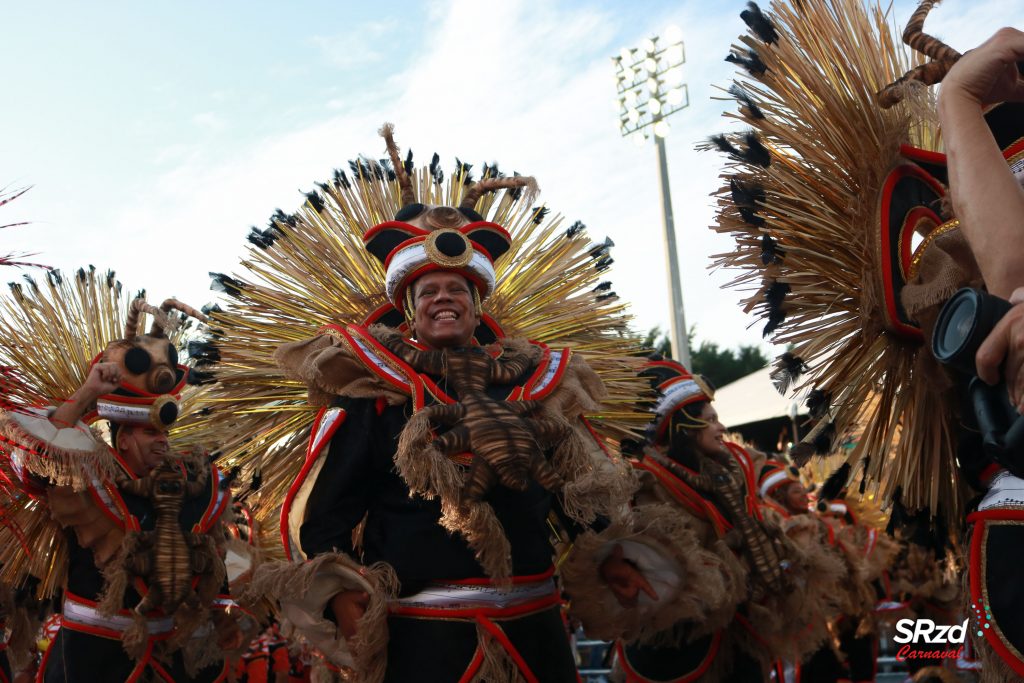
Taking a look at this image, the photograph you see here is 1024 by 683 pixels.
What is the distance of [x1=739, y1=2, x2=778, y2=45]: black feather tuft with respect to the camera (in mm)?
2256

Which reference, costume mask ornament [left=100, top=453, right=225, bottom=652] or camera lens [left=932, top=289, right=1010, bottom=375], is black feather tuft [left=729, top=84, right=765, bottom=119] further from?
costume mask ornament [left=100, top=453, right=225, bottom=652]

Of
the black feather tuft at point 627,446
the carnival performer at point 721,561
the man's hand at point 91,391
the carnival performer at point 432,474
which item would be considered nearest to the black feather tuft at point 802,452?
the carnival performer at point 432,474

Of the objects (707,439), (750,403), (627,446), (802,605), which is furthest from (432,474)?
(750,403)

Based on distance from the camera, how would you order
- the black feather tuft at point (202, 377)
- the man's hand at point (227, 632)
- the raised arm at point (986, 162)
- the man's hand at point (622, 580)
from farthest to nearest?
the man's hand at point (227, 632)
the black feather tuft at point (202, 377)
the man's hand at point (622, 580)
the raised arm at point (986, 162)

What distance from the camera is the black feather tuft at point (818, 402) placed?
7.36 feet

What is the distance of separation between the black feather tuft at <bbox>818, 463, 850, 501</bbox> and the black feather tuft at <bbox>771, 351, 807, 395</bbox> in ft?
0.92

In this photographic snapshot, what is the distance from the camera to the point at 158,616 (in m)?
4.21

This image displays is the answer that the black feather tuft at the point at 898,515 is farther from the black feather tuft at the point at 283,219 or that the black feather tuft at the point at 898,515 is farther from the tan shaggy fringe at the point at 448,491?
the black feather tuft at the point at 283,219

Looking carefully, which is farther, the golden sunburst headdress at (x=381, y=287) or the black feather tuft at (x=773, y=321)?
the golden sunburst headdress at (x=381, y=287)

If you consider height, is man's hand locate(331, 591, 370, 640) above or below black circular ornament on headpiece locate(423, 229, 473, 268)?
below

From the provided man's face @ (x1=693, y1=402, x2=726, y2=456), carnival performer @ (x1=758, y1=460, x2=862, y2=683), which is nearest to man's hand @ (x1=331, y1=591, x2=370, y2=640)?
man's face @ (x1=693, y1=402, x2=726, y2=456)

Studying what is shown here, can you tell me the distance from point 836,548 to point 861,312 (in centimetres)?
515

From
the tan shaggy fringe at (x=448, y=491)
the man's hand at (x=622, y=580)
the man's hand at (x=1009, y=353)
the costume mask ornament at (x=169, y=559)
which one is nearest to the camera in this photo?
the man's hand at (x=1009, y=353)

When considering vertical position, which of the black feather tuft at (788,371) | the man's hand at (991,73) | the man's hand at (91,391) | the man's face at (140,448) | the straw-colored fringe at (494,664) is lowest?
the straw-colored fringe at (494,664)
